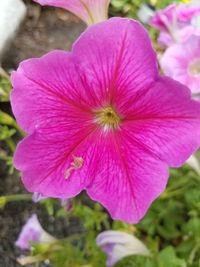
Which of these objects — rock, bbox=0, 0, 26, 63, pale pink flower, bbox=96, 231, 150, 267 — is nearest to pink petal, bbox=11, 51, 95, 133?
pale pink flower, bbox=96, 231, 150, 267

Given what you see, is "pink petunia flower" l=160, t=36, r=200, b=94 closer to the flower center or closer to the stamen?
the flower center

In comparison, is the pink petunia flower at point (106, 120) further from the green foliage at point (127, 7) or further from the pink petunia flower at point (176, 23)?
the green foliage at point (127, 7)

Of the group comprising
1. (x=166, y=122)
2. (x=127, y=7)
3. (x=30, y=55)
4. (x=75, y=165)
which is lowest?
(x=30, y=55)

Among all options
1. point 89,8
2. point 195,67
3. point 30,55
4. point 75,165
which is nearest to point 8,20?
point 30,55

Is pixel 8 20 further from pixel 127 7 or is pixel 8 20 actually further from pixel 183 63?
pixel 183 63

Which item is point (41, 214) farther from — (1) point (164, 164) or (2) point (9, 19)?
(1) point (164, 164)

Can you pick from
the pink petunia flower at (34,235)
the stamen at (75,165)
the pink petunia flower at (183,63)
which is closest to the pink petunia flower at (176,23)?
the pink petunia flower at (183,63)

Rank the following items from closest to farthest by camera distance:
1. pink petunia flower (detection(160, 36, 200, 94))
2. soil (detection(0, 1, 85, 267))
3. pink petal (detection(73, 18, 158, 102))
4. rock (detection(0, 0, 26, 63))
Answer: pink petal (detection(73, 18, 158, 102))
pink petunia flower (detection(160, 36, 200, 94))
soil (detection(0, 1, 85, 267))
rock (detection(0, 0, 26, 63))
